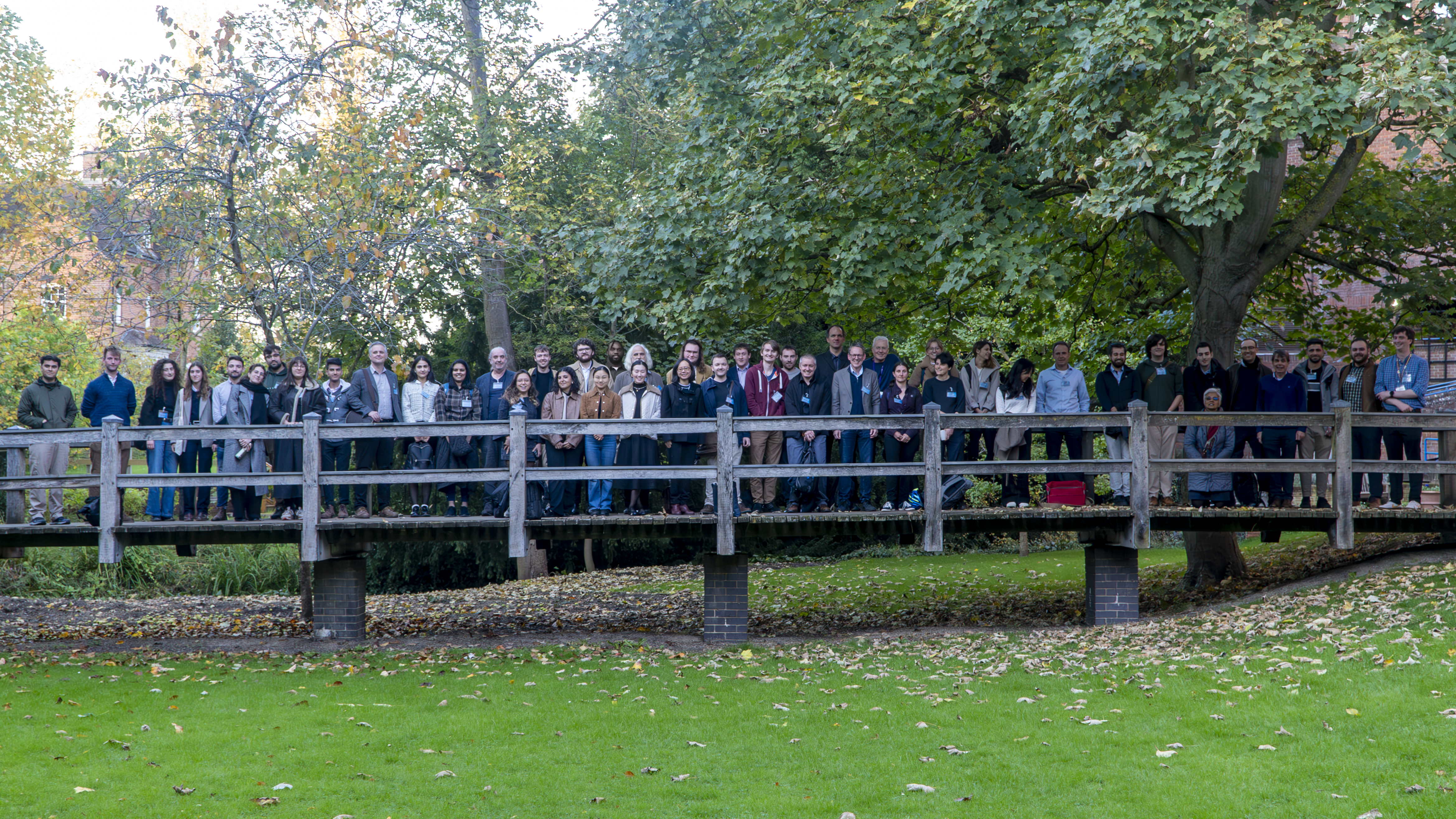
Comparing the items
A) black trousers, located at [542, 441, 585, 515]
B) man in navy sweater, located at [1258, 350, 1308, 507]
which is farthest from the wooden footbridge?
man in navy sweater, located at [1258, 350, 1308, 507]

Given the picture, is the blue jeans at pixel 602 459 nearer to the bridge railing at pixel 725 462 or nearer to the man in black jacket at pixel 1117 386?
the bridge railing at pixel 725 462

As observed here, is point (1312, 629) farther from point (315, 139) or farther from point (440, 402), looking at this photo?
point (315, 139)

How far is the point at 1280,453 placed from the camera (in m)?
12.9

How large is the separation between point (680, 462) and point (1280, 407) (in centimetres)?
661

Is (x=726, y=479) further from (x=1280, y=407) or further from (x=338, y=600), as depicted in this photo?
(x=1280, y=407)

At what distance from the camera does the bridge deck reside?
1191 centimetres

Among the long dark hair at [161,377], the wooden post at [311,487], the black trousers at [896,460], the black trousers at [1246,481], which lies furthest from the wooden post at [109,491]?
the black trousers at [1246,481]

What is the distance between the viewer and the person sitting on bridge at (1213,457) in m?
12.7

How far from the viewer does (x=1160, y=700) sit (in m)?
8.75

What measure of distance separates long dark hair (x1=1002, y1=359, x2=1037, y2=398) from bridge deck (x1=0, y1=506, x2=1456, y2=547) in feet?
4.69

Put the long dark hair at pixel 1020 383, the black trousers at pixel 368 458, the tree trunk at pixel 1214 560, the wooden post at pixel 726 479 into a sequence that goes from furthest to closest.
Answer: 1. the tree trunk at pixel 1214 560
2. the long dark hair at pixel 1020 383
3. the black trousers at pixel 368 458
4. the wooden post at pixel 726 479

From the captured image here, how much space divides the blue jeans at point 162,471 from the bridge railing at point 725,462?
0.47 metres

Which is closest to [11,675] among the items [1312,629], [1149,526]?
[1149,526]

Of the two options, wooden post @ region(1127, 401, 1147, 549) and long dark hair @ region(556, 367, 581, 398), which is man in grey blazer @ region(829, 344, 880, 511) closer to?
wooden post @ region(1127, 401, 1147, 549)
